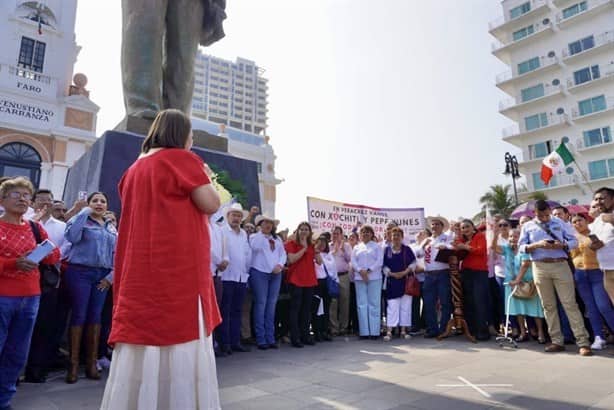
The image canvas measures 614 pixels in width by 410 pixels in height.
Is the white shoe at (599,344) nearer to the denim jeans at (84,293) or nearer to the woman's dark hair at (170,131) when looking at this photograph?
the woman's dark hair at (170,131)

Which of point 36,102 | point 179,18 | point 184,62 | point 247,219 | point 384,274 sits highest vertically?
point 36,102

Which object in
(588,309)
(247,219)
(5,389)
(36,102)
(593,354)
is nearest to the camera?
(5,389)

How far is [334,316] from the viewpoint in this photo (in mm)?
6906

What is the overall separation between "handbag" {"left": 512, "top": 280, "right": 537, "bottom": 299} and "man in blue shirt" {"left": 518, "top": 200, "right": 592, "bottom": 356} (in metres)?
0.48

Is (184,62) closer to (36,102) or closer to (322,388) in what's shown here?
(322,388)

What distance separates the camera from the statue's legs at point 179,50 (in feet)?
18.0

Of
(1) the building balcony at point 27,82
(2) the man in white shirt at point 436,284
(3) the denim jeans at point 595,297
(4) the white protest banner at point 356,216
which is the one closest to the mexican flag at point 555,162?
(4) the white protest banner at point 356,216

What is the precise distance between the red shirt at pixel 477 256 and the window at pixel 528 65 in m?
37.2

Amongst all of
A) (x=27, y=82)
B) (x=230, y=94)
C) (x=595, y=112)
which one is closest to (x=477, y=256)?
(x=27, y=82)

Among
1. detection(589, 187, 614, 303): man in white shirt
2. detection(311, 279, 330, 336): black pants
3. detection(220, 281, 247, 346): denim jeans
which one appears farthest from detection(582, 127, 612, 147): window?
detection(220, 281, 247, 346): denim jeans

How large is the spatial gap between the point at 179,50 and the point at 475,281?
5.41 m

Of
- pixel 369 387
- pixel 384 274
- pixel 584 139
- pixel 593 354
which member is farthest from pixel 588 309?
pixel 584 139

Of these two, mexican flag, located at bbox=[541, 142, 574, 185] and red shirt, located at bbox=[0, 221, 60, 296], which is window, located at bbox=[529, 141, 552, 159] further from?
red shirt, located at bbox=[0, 221, 60, 296]

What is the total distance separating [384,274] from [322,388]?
3.71m
